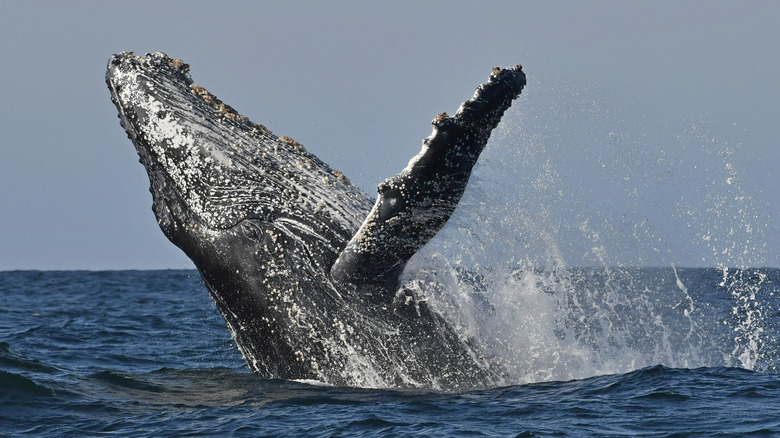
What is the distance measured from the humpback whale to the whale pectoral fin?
0.22 m

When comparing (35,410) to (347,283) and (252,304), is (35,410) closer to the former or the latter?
(252,304)

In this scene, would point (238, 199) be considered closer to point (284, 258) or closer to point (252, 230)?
point (252, 230)

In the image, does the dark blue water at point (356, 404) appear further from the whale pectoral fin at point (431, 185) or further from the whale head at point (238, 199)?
the whale pectoral fin at point (431, 185)

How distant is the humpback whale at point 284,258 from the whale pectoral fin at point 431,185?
221mm

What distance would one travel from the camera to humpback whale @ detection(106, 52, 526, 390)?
9.55m

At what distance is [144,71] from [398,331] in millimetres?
4146

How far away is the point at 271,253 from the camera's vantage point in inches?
382

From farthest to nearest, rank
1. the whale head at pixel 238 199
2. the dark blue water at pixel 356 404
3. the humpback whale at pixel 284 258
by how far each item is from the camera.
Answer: the whale head at pixel 238 199 < the humpback whale at pixel 284 258 < the dark blue water at pixel 356 404

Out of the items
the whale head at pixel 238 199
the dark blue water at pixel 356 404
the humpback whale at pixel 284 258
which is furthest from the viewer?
the whale head at pixel 238 199

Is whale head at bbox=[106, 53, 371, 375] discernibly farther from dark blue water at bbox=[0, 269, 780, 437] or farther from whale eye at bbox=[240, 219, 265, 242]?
dark blue water at bbox=[0, 269, 780, 437]

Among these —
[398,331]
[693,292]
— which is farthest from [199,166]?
[693,292]

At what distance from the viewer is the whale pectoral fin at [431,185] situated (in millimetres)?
7793

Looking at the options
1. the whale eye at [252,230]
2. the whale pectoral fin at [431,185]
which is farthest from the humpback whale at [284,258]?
the whale pectoral fin at [431,185]

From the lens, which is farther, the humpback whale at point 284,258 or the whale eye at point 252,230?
the whale eye at point 252,230
